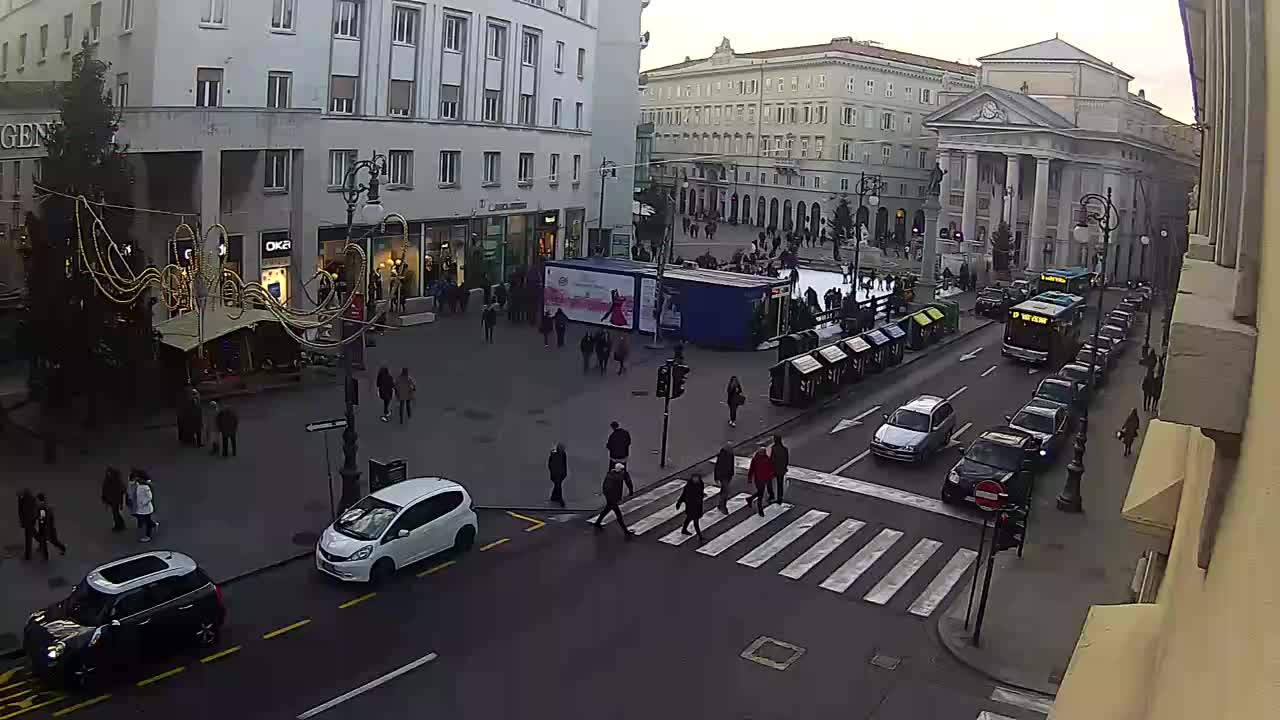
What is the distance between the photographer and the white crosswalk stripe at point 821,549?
20109 millimetres

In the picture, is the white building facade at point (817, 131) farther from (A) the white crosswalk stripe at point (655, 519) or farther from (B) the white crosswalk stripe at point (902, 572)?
(B) the white crosswalk stripe at point (902, 572)

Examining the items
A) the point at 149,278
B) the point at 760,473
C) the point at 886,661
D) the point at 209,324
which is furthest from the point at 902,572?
the point at 209,324

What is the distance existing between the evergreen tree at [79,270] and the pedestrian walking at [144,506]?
7.32 meters

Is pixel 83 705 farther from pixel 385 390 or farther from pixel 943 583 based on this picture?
pixel 385 390

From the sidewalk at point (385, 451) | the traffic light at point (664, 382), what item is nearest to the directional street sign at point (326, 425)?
the sidewalk at point (385, 451)

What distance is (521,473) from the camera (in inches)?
1001

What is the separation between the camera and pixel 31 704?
14.2m

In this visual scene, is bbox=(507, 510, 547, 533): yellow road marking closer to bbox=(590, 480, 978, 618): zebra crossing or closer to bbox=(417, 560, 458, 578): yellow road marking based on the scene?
bbox=(590, 480, 978, 618): zebra crossing

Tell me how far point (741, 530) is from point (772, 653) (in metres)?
5.73

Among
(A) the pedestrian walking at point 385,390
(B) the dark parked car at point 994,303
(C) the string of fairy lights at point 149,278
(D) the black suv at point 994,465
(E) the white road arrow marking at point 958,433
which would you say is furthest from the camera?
(B) the dark parked car at point 994,303

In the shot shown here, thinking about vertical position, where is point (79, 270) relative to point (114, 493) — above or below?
above

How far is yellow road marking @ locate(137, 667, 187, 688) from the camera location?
14.9 metres

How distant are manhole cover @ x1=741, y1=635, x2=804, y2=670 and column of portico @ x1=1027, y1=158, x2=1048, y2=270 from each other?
73.4 meters

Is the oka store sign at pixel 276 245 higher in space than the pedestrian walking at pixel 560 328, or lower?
higher
